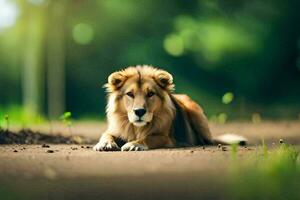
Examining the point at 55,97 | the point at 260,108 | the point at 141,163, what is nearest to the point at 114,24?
the point at 55,97

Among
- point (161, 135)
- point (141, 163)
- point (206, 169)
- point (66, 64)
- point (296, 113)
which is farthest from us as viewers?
point (66, 64)

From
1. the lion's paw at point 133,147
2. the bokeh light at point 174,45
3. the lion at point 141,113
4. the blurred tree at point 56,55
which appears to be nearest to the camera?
the lion's paw at point 133,147

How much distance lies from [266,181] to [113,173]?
4.54ft

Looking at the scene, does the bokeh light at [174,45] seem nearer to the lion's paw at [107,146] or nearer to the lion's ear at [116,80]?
the lion's ear at [116,80]

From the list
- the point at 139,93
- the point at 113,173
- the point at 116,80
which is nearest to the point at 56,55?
the point at 116,80

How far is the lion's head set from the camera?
848cm

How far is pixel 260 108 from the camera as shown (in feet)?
74.4

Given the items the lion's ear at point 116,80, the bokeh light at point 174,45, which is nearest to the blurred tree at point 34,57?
the bokeh light at point 174,45

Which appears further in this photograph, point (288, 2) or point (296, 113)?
point (288, 2)

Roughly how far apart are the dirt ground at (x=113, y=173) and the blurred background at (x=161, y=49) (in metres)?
14.4

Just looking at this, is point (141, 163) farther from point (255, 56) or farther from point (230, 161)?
point (255, 56)

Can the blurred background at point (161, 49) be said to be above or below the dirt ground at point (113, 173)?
above

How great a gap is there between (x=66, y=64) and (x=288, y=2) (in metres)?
7.24

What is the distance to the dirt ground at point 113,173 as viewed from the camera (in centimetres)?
541
